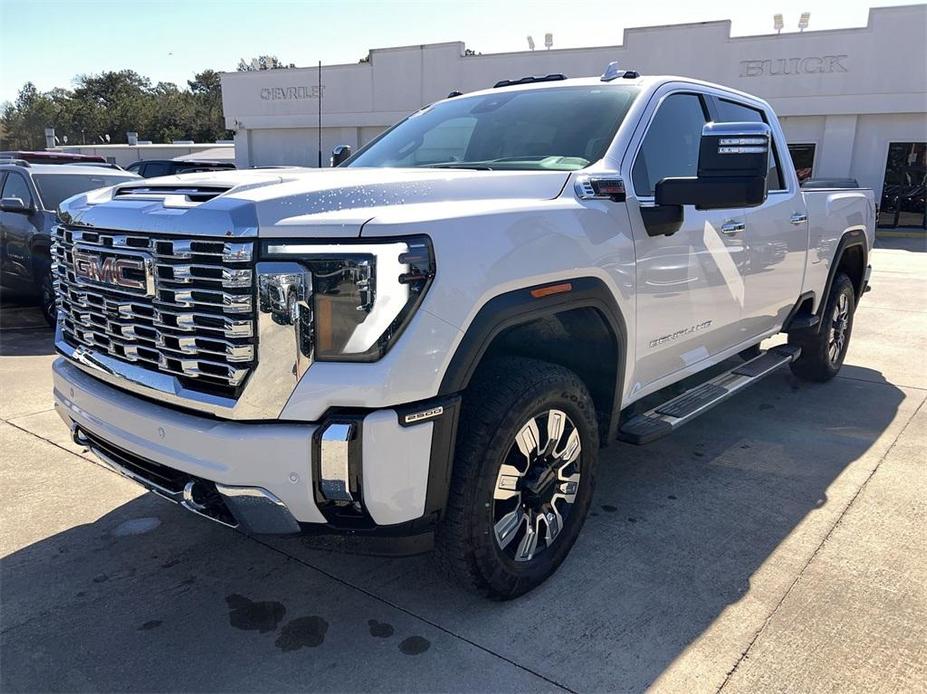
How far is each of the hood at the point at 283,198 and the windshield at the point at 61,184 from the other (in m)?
6.25

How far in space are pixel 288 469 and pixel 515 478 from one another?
904 millimetres

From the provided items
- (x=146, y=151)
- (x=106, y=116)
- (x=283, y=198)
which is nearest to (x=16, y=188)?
(x=283, y=198)

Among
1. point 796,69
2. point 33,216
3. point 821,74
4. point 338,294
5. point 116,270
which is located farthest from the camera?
point 796,69

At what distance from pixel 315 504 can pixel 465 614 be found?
2.88 feet

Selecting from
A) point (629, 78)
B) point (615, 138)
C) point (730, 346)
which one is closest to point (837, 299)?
point (730, 346)

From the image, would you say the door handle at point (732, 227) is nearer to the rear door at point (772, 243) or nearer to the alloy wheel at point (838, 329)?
the rear door at point (772, 243)

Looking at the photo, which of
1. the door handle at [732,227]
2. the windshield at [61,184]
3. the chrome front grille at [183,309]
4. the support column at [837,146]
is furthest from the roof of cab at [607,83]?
the support column at [837,146]

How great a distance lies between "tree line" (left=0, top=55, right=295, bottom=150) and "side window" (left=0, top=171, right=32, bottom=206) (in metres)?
50.7

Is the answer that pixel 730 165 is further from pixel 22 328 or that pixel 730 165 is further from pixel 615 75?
pixel 22 328

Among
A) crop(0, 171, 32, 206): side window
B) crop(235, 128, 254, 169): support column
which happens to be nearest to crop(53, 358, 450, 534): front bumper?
crop(0, 171, 32, 206): side window

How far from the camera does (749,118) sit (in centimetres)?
480

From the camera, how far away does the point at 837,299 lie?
233 inches

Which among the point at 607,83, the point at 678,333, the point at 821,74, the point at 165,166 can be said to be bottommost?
the point at 678,333

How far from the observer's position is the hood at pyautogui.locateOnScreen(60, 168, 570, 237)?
2.26 m
